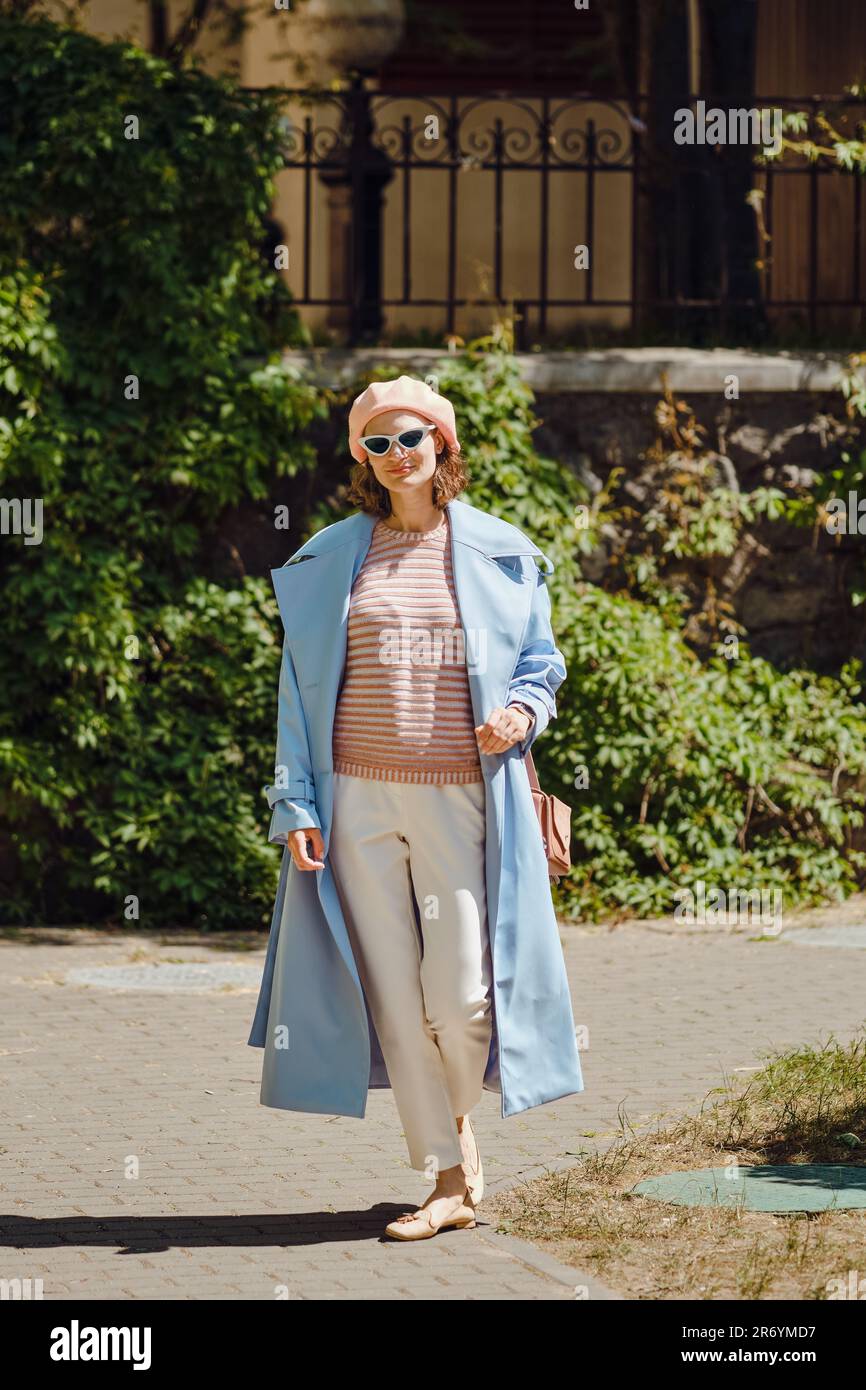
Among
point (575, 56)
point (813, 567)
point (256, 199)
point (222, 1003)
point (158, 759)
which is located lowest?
point (222, 1003)

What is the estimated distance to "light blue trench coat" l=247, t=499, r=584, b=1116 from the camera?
492 centimetres

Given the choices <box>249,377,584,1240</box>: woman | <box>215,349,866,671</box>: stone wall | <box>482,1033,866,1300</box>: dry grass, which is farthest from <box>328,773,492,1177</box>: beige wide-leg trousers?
<box>215,349,866,671</box>: stone wall

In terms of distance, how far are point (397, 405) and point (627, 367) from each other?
515cm

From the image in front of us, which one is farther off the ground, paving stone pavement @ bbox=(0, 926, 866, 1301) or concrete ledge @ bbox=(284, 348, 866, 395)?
concrete ledge @ bbox=(284, 348, 866, 395)

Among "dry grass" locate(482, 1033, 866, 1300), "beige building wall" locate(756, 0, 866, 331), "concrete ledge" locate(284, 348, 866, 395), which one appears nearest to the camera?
"dry grass" locate(482, 1033, 866, 1300)

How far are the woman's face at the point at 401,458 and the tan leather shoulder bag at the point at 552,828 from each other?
76 cm

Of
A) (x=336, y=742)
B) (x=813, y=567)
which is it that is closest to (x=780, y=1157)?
(x=336, y=742)

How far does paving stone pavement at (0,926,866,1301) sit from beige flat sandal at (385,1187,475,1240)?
35 millimetres

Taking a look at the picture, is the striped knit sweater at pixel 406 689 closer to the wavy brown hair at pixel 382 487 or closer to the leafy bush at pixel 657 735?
the wavy brown hair at pixel 382 487

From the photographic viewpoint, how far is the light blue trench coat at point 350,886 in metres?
4.92

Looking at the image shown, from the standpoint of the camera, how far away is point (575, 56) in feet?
54.5

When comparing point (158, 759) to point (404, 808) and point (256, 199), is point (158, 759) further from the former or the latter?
point (404, 808)

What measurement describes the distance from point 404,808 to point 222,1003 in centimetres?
317

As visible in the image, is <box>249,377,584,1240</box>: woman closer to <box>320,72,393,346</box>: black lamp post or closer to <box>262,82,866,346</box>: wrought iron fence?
<box>262,82,866,346</box>: wrought iron fence
